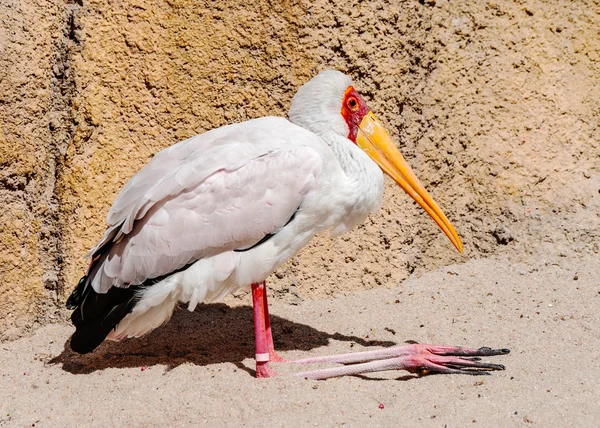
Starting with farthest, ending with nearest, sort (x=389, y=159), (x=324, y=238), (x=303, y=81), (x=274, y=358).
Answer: (x=324, y=238)
(x=303, y=81)
(x=389, y=159)
(x=274, y=358)

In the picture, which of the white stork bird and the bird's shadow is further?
the bird's shadow

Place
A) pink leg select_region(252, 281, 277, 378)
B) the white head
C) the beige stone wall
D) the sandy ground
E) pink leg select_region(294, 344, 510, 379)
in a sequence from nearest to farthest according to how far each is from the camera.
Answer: the sandy ground < pink leg select_region(294, 344, 510, 379) < pink leg select_region(252, 281, 277, 378) < the white head < the beige stone wall

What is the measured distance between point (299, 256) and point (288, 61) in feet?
3.72

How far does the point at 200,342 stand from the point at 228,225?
0.96 metres

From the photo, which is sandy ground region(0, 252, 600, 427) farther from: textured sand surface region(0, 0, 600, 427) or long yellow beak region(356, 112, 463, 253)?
long yellow beak region(356, 112, 463, 253)

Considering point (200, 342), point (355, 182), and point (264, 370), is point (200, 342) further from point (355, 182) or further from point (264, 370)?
point (355, 182)

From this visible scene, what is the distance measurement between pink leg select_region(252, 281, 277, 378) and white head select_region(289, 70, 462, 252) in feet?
2.73

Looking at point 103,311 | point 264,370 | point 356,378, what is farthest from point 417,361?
point 103,311

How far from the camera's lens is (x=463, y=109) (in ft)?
16.4

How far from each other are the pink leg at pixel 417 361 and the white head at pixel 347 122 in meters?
0.61

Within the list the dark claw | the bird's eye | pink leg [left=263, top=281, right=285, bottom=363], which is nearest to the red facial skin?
the bird's eye

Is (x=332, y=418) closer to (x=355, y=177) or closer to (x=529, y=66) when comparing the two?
(x=355, y=177)

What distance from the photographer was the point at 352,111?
14.0 ft

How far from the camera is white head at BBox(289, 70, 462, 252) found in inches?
164
